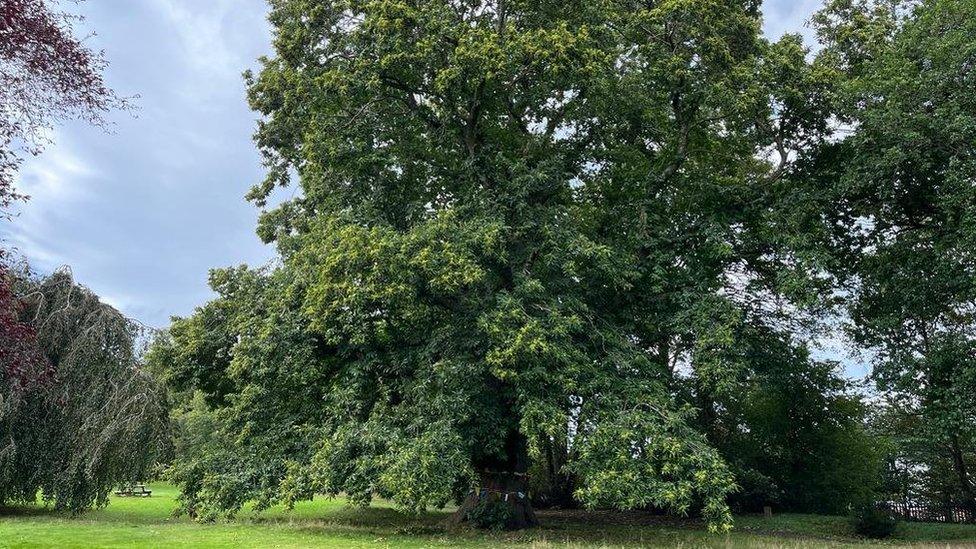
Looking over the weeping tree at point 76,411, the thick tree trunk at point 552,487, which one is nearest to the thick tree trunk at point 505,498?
the thick tree trunk at point 552,487

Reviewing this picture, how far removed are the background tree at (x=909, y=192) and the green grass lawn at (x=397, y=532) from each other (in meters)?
4.99

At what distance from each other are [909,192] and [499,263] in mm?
10993

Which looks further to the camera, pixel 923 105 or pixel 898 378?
pixel 898 378

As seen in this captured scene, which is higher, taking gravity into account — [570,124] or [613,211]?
[570,124]

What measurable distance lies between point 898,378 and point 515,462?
31.9 ft

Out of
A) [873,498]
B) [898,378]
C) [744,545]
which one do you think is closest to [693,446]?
[744,545]

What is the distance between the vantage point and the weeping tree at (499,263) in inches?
504

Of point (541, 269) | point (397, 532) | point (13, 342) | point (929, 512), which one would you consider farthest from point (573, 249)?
point (929, 512)

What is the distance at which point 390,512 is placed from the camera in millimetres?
21844

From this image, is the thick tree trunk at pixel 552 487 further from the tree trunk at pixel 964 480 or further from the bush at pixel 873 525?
the tree trunk at pixel 964 480

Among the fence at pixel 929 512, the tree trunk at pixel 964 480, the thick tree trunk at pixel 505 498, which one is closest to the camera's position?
the thick tree trunk at pixel 505 498

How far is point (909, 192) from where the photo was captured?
52.7 ft

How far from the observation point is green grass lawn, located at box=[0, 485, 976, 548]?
510 inches

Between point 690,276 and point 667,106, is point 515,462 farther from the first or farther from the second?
point 667,106
